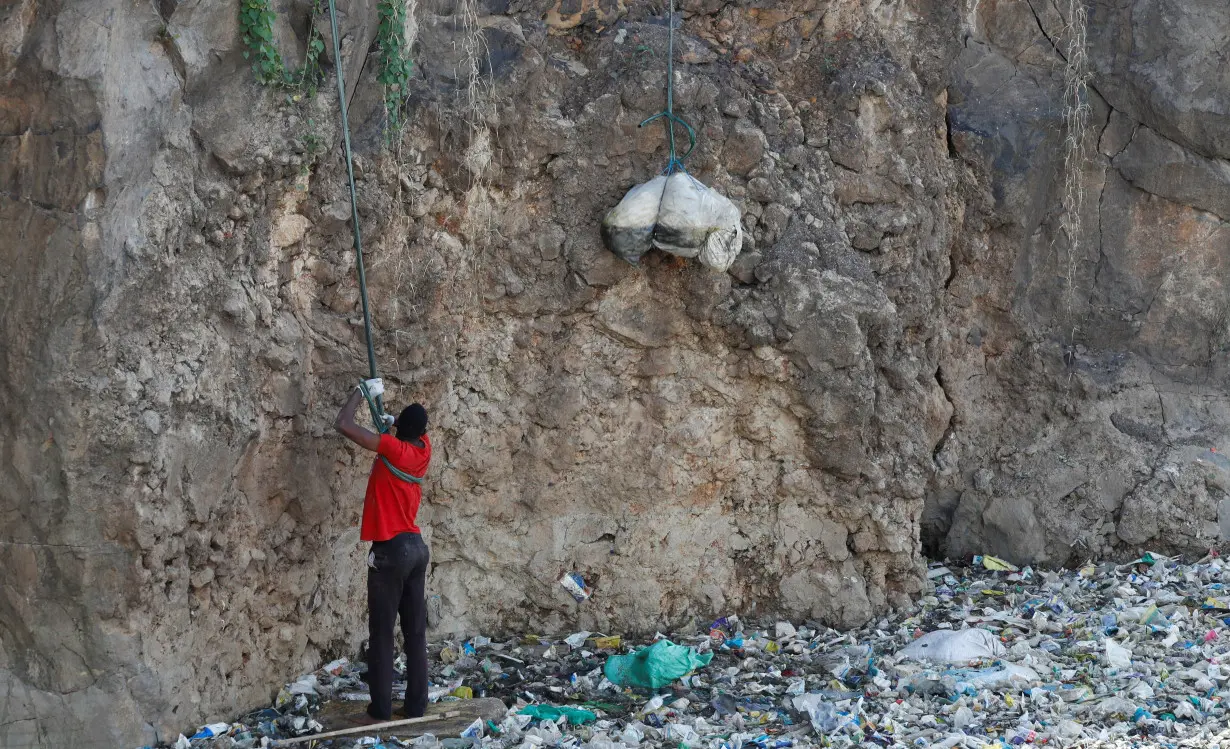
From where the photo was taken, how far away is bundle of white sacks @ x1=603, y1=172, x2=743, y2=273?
5574mm

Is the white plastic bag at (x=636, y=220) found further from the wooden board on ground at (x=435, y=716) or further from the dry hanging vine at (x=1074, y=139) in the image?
the dry hanging vine at (x=1074, y=139)

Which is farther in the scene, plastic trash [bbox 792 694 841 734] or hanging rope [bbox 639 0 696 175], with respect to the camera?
hanging rope [bbox 639 0 696 175]

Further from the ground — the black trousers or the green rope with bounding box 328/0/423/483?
the green rope with bounding box 328/0/423/483

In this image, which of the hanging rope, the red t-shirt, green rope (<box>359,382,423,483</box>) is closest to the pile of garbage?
the red t-shirt

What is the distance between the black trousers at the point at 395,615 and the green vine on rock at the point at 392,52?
6.20 ft

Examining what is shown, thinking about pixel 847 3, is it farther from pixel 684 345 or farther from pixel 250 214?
pixel 250 214

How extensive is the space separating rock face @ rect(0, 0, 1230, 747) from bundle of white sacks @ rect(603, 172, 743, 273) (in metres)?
0.22

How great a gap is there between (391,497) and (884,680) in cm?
232

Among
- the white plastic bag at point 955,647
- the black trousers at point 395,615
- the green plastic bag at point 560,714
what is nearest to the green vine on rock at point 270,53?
the black trousers at point 395,615

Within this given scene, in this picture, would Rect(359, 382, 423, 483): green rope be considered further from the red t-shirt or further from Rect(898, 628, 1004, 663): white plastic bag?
Rect(898, 628, 1004, 663): white plastic bag

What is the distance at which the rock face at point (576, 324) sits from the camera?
14.4 ft

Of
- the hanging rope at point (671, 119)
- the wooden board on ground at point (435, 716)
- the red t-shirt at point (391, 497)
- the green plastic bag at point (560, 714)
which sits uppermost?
the hanging rope at point (671, 119)

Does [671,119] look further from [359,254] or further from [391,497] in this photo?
[391,497]

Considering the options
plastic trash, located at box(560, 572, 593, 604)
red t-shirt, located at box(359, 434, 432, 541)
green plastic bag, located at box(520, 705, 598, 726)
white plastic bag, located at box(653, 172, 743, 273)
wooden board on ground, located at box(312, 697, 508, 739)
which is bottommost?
green plastic bag, located at box(520, 705, 598, 726)
